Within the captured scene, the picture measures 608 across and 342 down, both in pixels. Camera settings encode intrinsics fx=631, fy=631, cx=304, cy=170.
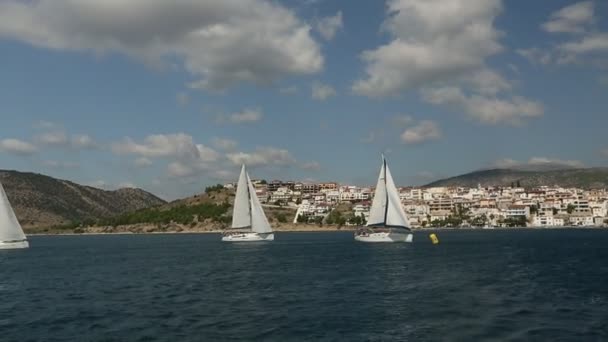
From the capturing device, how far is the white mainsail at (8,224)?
3524 inches

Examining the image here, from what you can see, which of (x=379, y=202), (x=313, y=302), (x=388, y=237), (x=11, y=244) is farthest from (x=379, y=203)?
(x=313, y=302)

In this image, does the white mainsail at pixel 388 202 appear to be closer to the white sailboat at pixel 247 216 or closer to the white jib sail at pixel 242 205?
the white sailboat at pixel 247 216

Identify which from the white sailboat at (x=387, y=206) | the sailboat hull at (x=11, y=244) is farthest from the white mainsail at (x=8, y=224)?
the white sailboat at (x=387, y=206)

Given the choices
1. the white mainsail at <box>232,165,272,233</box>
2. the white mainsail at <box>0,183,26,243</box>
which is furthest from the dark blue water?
the white mainsail at <box>232,165,272,233</box>

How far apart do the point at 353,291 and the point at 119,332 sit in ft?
57.0

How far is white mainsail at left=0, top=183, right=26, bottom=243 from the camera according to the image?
89.5 metres

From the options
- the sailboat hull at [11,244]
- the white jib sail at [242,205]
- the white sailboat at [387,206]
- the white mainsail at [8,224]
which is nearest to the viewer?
the white mainsail at [8,224]

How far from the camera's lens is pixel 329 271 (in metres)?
55.0

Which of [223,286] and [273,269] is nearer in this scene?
[223,286]

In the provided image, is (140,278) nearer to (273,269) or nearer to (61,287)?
(61,287)

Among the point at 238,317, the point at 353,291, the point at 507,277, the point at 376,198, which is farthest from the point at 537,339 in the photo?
the point at 376,198

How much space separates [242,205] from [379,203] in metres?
22.7

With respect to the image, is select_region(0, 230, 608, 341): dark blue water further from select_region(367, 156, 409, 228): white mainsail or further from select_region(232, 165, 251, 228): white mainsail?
select_region(232, 165, 251, 228): white mainsail

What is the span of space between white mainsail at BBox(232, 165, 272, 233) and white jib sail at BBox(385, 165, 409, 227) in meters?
21.6
